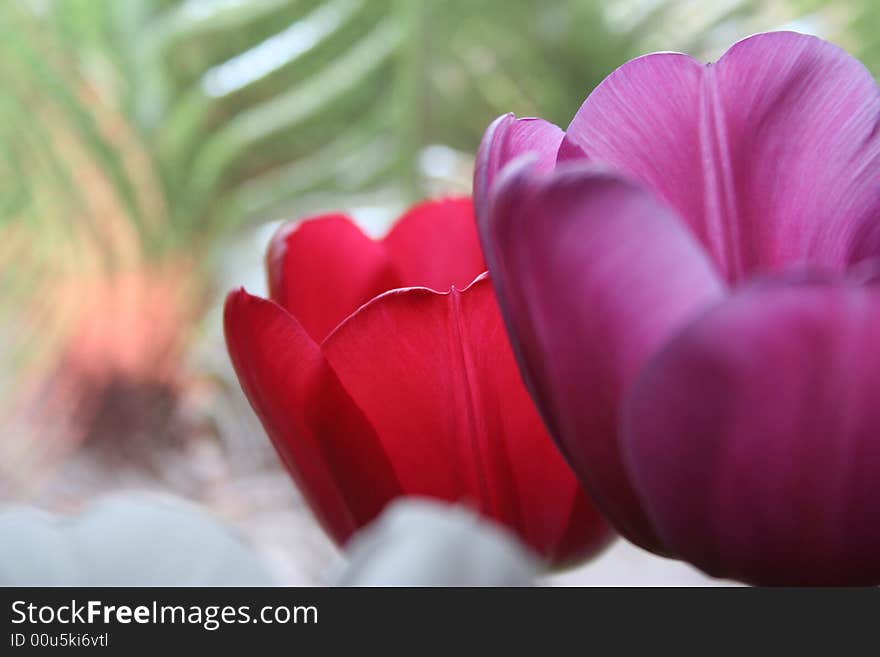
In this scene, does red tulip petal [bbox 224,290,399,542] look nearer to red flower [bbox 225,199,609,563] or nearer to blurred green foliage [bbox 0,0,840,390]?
red flower [bbox 225,199,609,563]

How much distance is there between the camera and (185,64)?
1.68 ft

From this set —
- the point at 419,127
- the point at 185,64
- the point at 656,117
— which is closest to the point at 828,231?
the point at 656,117

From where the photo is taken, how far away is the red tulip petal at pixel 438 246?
12cm

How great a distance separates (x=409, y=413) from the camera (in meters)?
0.08

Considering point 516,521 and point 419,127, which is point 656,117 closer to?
point 516,521

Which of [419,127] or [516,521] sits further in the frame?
[419,127]

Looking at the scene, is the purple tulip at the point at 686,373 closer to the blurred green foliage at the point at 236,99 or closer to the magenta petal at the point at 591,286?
the magenta petal at the point at 591,286

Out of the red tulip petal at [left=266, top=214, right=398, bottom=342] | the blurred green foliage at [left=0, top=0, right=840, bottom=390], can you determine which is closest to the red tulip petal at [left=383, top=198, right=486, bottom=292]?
the red tulip petal at [left=266, top=214, right=398, bottom=342]

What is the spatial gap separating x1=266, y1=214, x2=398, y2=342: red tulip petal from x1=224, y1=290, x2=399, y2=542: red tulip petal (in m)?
0.02

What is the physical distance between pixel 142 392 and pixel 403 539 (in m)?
0.46

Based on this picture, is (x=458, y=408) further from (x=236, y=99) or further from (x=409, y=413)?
(x=236, y=99)

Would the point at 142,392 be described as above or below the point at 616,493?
below
